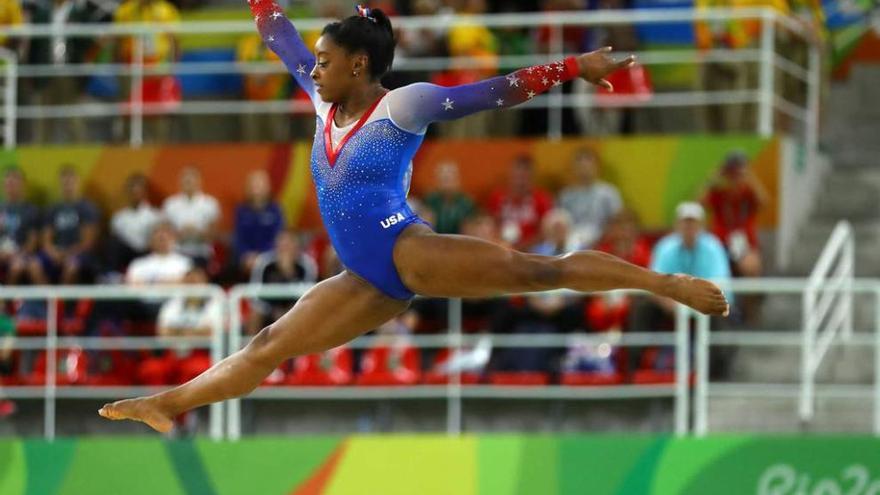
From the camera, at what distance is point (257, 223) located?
14.0 metres

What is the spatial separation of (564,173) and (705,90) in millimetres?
1275

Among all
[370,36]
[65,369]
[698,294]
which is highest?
[370,36]

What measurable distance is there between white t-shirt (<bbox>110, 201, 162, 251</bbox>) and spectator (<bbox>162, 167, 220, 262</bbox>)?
0.48ft

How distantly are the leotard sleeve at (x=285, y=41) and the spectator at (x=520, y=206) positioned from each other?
521 cm

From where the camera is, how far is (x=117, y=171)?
587 inches

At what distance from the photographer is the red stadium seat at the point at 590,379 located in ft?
39.8

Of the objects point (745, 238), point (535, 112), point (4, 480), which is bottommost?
point (4, 480)

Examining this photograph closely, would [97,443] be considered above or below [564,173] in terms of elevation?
below

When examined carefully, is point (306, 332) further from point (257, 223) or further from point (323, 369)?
point (257, 223)

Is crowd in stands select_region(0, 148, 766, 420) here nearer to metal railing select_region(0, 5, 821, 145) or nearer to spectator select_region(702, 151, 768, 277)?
spectator select_region(702, 151, 768, 277)

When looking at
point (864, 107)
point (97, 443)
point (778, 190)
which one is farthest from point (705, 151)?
point (97, 443)

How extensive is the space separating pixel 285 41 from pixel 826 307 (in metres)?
5.35

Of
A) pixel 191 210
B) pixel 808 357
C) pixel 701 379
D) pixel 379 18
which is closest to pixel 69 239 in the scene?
pixel 191 210

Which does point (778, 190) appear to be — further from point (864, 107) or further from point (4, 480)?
point (4, 480)
